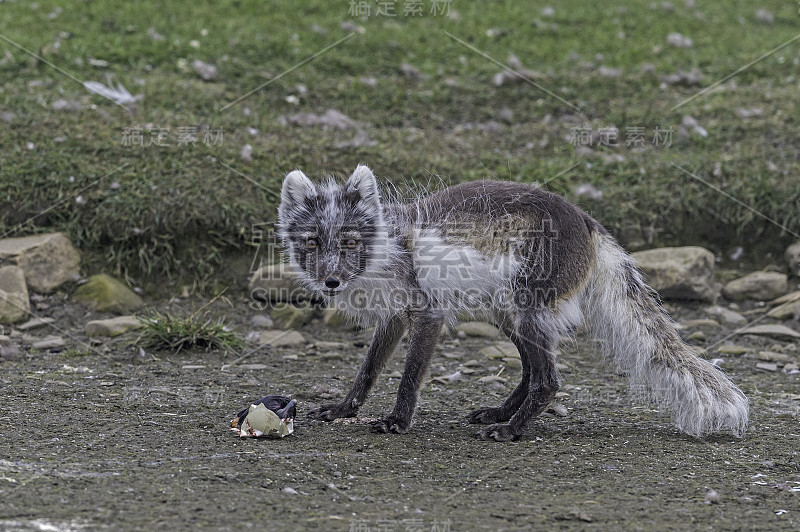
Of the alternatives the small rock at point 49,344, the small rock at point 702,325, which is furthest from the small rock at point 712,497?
the small rock at point 49,344

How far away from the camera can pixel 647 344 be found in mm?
4312

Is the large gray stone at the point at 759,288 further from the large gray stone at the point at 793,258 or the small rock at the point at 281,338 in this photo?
the small rock at the point at 281,338

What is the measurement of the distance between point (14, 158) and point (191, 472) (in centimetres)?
401

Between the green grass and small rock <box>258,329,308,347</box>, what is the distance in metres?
0.74

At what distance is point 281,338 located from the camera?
5719 millimetres

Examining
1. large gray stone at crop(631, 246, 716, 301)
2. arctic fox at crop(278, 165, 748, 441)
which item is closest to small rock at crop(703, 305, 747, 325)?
large gray stone at crop(631, 246, 716, 301)

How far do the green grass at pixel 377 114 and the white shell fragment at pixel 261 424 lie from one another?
2.44 m

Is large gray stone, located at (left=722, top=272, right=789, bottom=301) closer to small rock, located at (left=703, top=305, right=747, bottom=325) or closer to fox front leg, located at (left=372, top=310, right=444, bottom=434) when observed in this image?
small rock, located at (left=703, top=305, right=747, bottom=325)

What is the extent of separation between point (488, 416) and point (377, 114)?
3.92m

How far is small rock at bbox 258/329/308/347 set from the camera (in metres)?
5.67

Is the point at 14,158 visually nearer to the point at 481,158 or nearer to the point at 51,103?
the point at 51,103

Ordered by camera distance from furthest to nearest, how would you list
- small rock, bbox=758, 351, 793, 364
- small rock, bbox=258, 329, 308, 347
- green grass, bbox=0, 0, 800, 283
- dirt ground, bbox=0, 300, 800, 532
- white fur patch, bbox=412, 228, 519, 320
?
green grass, bbox=0, 0, 800, 283 → small rock, bbox=258, 329, 308, 347 → small rock, bbox=758, 351, 793, 364 → white fur patch, bbox=412, 228, 519, 320 → dirt ground, bbox=0, 300, 800, 532

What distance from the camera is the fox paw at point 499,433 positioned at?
13.2 ft

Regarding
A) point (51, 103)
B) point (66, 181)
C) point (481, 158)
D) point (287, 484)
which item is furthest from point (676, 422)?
point (51, 103)
